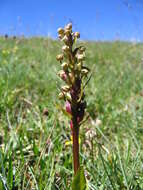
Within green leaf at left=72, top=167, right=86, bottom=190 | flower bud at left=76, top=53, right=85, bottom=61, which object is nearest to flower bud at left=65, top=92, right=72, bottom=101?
flower bud at left=76, top=53, right=85, bottom=61

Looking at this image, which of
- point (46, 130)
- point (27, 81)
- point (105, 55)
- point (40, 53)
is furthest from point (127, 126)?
point (105, 55)

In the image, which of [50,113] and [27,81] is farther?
[27,81]

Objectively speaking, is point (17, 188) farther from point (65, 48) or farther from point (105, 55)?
point (105, 55)

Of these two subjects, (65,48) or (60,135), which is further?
(60,135)

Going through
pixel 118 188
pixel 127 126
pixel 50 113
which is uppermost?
pixel 50 113

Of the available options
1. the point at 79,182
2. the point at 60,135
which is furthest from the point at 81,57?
the point at 60,135

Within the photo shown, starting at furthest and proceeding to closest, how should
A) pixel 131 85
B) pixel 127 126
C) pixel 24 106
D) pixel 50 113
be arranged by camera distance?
pixel 131 85 < pixel 24 106 < pixel 50 113 < pixel 127 126

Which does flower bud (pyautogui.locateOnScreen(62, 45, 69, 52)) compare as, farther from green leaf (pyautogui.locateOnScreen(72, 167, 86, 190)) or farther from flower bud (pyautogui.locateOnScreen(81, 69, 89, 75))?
green leaf (pyautogui.locateOnScreen(72, 167, 86, 190))

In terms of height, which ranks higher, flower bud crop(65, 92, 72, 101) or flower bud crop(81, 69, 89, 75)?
flower bud crop(81, 69, 89, 75)

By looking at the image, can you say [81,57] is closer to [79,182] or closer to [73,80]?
[73,80]
